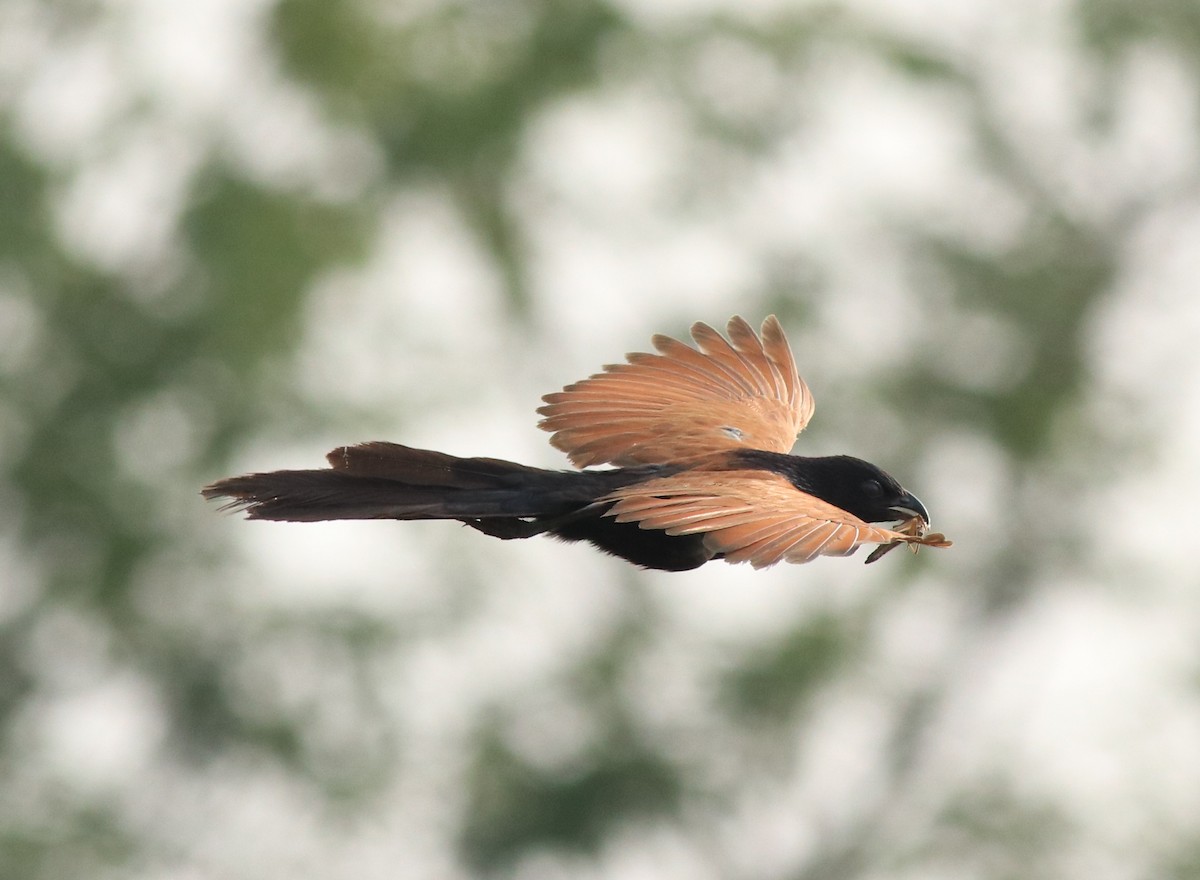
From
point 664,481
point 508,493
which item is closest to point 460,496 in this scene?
point 508,493

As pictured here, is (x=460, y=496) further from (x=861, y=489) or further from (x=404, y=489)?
(x=861, y=489)

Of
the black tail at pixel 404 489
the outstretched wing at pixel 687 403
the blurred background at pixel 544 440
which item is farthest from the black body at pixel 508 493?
the blurred background at pixel 544 440

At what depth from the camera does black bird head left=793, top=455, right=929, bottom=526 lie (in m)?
4.36

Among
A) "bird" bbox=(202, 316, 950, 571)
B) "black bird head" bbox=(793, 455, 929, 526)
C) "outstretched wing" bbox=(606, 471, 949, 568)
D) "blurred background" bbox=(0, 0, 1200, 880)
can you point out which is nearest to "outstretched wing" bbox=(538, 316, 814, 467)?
Result: "bird" bbox=(202, 316, 950, 571)

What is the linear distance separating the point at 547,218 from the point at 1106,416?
5.77 metres

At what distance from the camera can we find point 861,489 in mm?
4410

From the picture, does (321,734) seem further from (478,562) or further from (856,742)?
(856,742)

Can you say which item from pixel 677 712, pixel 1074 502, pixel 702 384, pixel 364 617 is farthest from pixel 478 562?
pixel 702 384

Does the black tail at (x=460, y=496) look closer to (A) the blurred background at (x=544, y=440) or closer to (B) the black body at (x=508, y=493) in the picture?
(B) the black body at (x=508, y=493)

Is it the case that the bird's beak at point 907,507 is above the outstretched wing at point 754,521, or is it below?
above

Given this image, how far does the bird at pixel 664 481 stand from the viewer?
134 inches

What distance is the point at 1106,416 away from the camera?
708 inches

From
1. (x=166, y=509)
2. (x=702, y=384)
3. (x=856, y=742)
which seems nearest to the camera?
(x=702, y=384)

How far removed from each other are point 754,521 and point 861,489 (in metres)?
1.05
